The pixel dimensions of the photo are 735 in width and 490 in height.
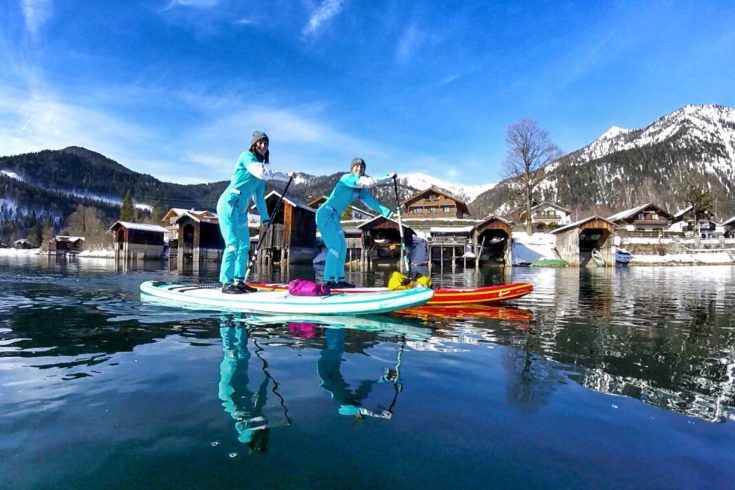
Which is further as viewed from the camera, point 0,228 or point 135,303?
point 0,228

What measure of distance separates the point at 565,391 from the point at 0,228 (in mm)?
194326

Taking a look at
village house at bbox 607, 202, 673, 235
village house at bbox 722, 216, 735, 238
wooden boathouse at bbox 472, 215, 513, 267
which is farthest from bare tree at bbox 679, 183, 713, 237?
wooden boathouse at bbox 472, 215, 513, 267

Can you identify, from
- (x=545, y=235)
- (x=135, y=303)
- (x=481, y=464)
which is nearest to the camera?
(x=481, y=464)

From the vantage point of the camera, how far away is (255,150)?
852 cm

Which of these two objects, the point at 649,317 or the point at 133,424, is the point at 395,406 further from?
the point at 649,317

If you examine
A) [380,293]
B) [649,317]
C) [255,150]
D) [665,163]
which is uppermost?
[665,163]

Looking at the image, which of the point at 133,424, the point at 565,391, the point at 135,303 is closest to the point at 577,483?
the point at 565,391

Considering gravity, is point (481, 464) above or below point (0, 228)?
below

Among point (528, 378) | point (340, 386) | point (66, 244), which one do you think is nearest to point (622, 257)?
point (528, 378)

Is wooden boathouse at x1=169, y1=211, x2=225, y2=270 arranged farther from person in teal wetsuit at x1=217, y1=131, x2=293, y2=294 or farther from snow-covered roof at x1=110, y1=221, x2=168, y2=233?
person in teal wetsuit at x1=217, y1=131, x2=293, y2=294

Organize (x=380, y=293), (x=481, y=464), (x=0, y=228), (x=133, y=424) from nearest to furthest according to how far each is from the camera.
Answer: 1. (x=481, y=464)
2. (x=133, y=424)
3. (x=380, y=293)
4. (x=0, y=228)

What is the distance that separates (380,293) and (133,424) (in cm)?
526

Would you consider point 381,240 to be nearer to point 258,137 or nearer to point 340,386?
point 258,137

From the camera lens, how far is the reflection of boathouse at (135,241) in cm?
5172
